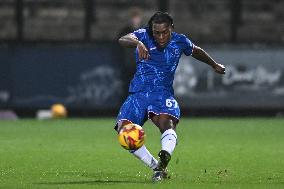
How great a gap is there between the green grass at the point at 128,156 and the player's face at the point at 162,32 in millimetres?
1542

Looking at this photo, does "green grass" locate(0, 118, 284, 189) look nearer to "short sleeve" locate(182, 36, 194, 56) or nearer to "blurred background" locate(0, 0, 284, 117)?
"blurred background" locate(0, 0, 284, 117)

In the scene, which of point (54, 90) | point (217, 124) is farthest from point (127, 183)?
point (54, 90)

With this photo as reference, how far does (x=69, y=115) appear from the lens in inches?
904

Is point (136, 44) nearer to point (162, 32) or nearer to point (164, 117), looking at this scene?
point (162, 32)

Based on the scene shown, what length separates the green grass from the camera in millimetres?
10625

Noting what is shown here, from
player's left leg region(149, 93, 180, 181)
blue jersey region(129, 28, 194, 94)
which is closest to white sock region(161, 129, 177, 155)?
player's left leg region(149, 93, 180, 181)

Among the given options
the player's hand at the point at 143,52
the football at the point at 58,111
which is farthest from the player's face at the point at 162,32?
the football at the point at 58,111

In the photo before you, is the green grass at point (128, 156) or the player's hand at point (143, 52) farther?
the green grass at point (128, 156)

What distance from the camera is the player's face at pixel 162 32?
429 inches

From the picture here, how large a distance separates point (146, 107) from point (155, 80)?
1.09ft

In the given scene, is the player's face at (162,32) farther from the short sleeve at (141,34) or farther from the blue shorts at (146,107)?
the blue shorts at (146,107)

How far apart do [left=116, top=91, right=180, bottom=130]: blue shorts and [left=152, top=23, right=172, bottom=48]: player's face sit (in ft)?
1.97

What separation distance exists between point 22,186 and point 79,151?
187 inches

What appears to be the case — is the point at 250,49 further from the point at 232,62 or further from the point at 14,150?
the point at 14,150
